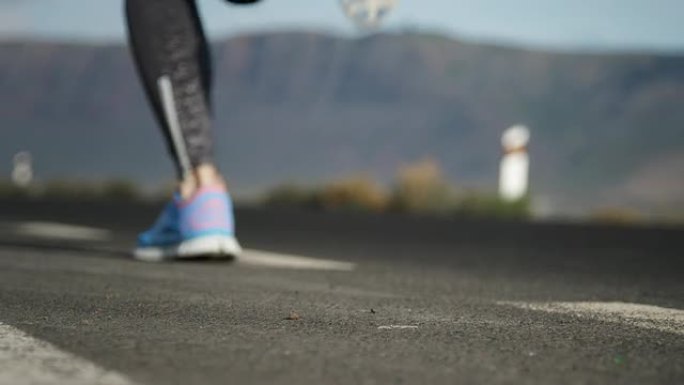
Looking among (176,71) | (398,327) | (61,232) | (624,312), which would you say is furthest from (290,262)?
(61,232)

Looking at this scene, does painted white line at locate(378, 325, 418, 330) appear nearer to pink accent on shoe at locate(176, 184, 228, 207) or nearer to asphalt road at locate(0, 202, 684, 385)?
asphalt road at locate(0, 202, 684, 385)

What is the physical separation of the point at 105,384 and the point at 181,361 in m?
0.30

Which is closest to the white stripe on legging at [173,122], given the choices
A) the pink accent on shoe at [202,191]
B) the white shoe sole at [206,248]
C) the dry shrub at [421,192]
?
the pink accent on shoe at [202,191]

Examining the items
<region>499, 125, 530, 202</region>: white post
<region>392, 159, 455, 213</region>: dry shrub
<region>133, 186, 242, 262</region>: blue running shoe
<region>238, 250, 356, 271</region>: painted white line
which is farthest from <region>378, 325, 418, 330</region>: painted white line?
<region>392, 159, 455, 213</region>: dry shrub

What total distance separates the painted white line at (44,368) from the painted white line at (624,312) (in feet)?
5.11

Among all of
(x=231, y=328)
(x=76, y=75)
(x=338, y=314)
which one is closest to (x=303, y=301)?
(x=338, y=314)

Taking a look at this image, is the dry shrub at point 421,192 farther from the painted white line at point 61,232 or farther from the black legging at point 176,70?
the black legging at point 176,70

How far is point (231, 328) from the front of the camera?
313 centimetres

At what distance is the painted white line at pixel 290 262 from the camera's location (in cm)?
577

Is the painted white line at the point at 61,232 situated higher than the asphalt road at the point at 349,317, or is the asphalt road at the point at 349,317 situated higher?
the painted white line at the point at 61,232

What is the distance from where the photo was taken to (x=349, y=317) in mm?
3467

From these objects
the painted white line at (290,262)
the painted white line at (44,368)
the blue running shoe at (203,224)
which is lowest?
the painted white line at (44,368)

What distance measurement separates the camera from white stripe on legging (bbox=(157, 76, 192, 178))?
5.52 m

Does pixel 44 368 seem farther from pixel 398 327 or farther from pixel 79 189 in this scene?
pixel 79 189
